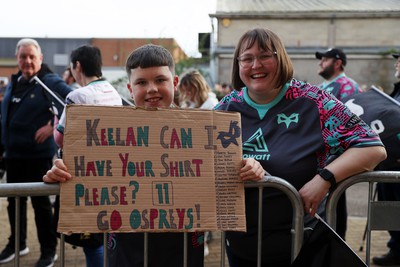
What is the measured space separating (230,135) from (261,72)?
1.35 feet

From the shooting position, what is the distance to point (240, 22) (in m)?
23.7

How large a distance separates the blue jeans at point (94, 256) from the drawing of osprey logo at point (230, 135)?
5.71 ft

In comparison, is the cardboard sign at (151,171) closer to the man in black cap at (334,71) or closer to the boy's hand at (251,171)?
the boy's hand at (251,171)

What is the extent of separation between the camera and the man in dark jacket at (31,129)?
430 centimetres

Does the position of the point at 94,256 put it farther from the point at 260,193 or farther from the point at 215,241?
the point at 215,241

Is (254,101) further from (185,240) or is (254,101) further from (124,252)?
(124,252)

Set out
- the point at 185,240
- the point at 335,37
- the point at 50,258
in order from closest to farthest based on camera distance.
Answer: the point at 185,240 < the point at 50,258 < the point at 335,37

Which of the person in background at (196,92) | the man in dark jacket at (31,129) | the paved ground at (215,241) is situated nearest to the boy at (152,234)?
the man in dark jacket at (31,129)

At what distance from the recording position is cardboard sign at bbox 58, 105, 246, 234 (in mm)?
1847

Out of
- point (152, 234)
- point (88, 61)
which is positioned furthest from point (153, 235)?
point (88, 61)

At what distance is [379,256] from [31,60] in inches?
155

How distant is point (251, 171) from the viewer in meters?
1.94

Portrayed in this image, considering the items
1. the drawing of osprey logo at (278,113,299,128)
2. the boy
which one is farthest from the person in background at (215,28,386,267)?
the boy

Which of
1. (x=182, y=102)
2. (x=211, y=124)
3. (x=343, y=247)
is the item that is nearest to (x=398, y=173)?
(x=343, y=247)
